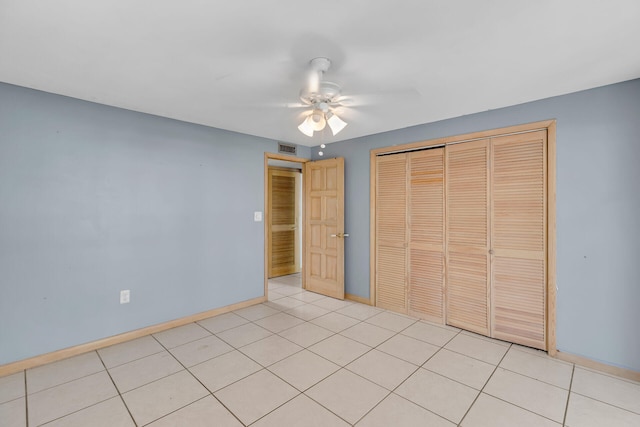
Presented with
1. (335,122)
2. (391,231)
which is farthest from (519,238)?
(335,122)

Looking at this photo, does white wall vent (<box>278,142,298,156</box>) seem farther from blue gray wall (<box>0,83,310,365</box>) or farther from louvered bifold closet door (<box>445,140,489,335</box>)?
louvered bifold closet door (<box>445,140,489,335</box>)

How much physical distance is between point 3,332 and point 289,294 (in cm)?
300

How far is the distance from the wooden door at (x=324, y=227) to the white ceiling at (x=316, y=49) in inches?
66.5

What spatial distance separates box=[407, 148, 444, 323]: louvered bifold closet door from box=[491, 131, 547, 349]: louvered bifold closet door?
1.80 ft

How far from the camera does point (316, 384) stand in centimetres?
220

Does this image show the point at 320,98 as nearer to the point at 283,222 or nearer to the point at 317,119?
the point at 317,119

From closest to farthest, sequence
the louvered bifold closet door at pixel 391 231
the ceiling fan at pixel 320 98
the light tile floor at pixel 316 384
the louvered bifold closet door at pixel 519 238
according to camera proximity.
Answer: the light tile floor at pixel 316 384 → the ceiling fan at pixel 320 98 → the louvered bifold closet door at pixel 519 238 → the louvered bifold closet door at pixel 391 231

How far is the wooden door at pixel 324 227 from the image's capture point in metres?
4.18

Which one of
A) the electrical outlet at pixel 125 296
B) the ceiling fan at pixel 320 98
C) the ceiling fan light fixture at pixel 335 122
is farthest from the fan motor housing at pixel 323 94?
the electrical outlet at pixel 125 296

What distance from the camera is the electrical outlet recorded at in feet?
9.53

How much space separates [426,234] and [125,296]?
3.29 meters

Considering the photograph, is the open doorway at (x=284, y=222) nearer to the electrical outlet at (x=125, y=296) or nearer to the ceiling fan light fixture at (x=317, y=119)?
the electrical outlet at (x=125, y=296)

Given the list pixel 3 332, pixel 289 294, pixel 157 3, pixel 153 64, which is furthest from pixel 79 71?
pixel 289 294

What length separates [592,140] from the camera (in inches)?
96.0
